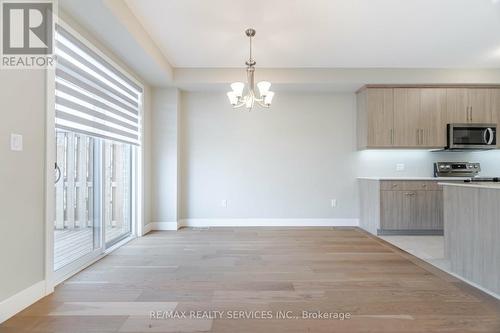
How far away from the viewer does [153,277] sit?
273 centimetres

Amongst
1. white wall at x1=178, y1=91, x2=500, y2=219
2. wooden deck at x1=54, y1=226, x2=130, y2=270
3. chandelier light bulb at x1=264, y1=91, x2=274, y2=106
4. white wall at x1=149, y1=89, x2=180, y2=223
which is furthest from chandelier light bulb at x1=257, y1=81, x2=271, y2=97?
wooden deck at x1=54, y1=226, x2=130, y2=270

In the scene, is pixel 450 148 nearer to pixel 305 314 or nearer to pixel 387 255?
pixel 387 255

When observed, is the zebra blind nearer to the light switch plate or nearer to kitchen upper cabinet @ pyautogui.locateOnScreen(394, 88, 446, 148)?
the light switch plate

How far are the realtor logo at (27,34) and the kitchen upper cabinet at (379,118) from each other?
14.0 feet

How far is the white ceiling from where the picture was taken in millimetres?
2912

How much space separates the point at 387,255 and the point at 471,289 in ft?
3.37

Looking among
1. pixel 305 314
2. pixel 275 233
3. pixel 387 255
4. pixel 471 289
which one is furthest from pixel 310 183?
pixel 305 314

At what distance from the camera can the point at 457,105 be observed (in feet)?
15.4

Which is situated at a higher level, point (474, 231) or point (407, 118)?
point (407, 118)

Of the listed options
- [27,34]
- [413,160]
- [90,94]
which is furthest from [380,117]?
[27,34]

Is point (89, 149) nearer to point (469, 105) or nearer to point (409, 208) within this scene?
point (409, 208)

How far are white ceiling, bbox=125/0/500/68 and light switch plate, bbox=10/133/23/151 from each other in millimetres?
1669

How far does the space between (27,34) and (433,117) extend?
5323mm

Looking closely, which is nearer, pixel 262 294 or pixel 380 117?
pixel 262 294
